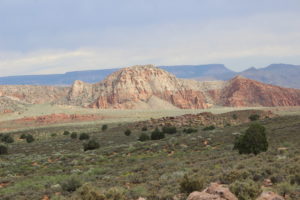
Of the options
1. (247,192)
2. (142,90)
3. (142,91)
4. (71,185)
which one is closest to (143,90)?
(142,90)

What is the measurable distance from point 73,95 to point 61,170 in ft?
420

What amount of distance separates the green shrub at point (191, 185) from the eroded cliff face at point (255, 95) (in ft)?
427

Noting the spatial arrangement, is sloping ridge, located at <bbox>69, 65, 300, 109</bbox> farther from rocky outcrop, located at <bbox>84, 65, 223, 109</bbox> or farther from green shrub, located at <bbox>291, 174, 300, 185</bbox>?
green shrub, located at <bbox>291, 174, 300, 185</bbox>

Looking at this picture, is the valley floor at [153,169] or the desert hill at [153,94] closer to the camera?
the valley floor at [153,169]

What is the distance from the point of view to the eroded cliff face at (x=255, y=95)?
454ft

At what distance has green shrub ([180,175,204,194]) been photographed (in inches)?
383

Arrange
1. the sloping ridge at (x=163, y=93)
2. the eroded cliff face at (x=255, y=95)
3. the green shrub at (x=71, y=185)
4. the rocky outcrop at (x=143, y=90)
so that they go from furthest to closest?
the eroded cliff face at (x=255, y=95), the sloping ridge at (x=163, y=93), the rocky outcrop at (x=143, y=90), the green shrub at (x=71, y=185)

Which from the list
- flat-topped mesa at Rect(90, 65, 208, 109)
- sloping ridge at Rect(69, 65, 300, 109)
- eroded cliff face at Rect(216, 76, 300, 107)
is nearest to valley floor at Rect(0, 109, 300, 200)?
flat-topped mesa at Rect(90, 65, 208, 109)

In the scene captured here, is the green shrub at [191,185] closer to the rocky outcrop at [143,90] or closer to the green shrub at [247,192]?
the green shrub at [247,192]

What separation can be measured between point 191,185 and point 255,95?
14260cm

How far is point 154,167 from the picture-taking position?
17.5 meters

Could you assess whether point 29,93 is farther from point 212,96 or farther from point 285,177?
point 285,177

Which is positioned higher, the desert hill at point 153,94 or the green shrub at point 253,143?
the green shrub at point 253,143

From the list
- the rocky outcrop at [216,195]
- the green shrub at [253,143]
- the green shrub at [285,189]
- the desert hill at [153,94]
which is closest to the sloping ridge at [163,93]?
the desert hill at [153,94]
